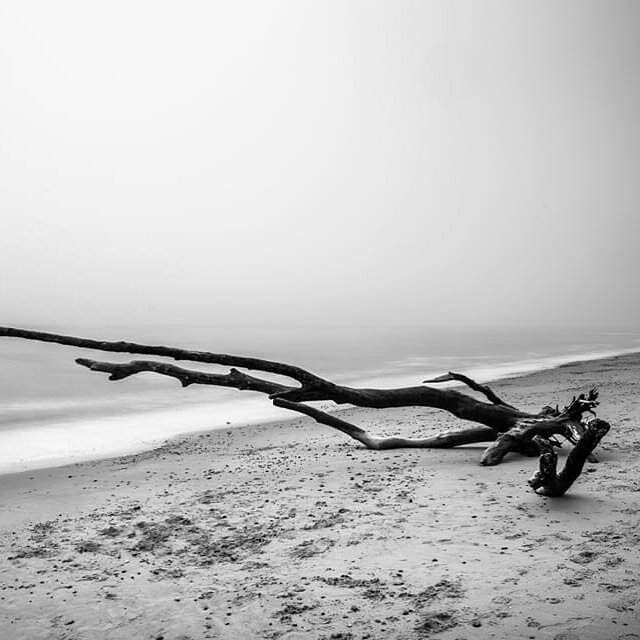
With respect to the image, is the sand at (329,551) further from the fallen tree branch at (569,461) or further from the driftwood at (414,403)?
the driftwood at (414,403)

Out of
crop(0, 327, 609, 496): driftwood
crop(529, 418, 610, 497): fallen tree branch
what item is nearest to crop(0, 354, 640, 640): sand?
crop(529, 418, 610, 497): fallen tree branch

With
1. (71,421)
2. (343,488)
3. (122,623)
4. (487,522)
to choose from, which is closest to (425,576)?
(487,522)

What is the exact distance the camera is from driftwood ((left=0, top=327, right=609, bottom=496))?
5.74 metres

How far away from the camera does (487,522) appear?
536 cm

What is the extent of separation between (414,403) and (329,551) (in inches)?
122

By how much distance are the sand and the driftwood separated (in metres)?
0.28

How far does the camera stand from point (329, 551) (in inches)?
198

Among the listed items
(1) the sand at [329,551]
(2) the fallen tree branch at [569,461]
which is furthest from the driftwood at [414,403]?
(1) the sand at [329,551]

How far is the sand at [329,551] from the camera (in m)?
3.83

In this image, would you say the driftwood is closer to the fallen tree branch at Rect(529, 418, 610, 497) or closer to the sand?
the fallen tree branch at Rect(529, 418, 610, 497)

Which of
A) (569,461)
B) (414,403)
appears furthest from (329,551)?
(414,403)

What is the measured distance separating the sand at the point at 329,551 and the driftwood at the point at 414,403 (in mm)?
285

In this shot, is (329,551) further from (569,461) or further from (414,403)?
(414,403)

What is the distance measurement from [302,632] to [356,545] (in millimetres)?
1420
